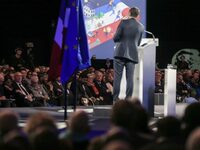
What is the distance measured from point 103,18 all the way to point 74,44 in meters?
6.53

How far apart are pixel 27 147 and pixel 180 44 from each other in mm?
13251

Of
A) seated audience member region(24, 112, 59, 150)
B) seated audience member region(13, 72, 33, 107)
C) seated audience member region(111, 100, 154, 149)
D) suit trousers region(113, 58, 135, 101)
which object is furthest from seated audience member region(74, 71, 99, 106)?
seated audience member region(24, 112, 59, 150)

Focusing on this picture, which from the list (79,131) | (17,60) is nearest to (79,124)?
(79,131)

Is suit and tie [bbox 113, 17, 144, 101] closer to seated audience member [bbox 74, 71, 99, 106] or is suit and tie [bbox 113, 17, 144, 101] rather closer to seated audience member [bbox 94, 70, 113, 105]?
seated audience member [bbox 74, 71, 99, 106]

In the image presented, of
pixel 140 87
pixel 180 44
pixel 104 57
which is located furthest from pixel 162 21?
pixel 140 87

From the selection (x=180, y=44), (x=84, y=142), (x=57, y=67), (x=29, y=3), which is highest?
(x=29, y=3)

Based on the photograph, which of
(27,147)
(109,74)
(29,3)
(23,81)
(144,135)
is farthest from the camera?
(29,3)

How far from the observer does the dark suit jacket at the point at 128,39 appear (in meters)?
7.50

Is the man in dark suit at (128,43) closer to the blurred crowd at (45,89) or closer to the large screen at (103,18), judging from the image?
the blurred crowd at (45,89)

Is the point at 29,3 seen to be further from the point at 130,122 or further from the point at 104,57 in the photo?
the point at 130,122

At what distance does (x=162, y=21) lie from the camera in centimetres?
1598

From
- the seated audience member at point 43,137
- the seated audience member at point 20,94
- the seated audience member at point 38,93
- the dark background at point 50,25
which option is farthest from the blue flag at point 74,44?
the dark background at point 50,25

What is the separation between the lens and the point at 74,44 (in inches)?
294

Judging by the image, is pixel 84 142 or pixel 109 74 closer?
pixel 84 142
